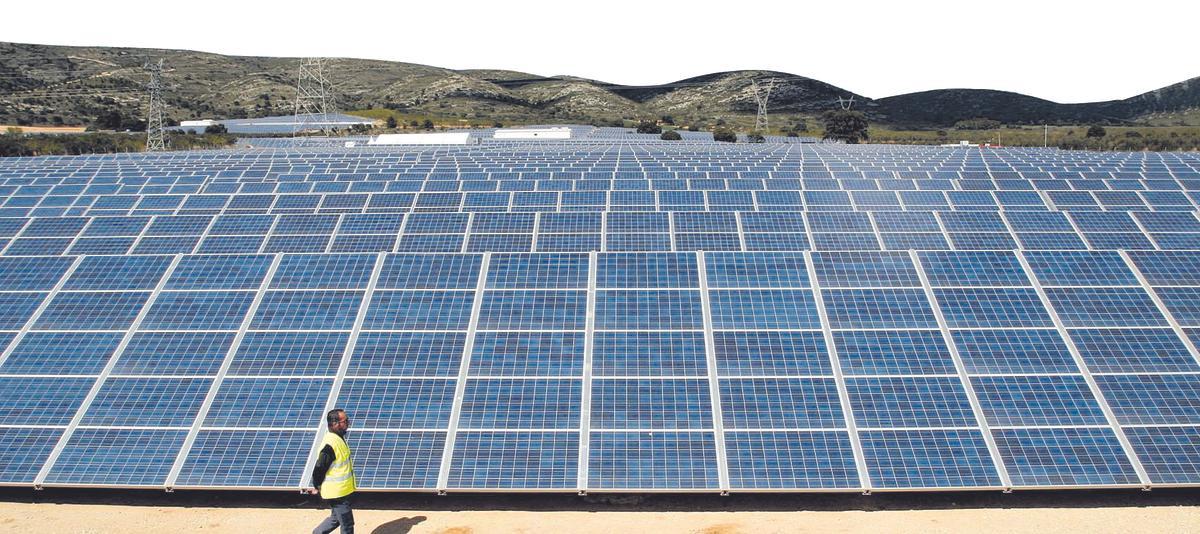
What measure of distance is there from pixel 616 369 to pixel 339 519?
492 centimetres

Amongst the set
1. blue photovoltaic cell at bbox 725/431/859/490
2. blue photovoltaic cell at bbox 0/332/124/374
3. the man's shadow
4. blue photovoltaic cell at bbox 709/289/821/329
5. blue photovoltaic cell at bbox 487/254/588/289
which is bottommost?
the man's shadow

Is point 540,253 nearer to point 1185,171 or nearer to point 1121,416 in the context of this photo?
point 1121,416

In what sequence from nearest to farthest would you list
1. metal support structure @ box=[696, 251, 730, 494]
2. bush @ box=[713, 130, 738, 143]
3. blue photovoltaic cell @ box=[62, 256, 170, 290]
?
metal support structure @ box=[696, 251, 730, 494], blue photovoltaic cell @ box=[62, 256, 170, 290], bush @ box=[713, 130, 738, 143]

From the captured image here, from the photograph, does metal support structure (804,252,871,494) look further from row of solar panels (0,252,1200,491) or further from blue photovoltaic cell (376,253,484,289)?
blue photovoltaic cell (376,253,484,289)

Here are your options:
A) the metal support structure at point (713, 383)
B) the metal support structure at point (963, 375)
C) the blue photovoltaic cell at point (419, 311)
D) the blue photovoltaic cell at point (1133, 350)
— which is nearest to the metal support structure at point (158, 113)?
the blue photovoltaic cell at point (419, 311)

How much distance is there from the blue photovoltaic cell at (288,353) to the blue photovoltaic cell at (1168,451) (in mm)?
13066

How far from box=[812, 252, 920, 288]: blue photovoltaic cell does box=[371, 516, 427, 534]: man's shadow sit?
852 cm

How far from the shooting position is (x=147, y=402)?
1273 cm

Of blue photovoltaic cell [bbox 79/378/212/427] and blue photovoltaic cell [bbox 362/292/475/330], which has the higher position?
blue photovoltaic cell [bbox 362/292/475/330]

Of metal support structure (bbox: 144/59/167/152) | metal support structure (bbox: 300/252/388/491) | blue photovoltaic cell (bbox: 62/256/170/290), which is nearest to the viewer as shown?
metal support structure (bbox: 300/252/388/491)

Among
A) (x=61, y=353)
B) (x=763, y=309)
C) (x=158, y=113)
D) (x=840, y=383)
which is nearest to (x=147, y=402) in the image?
(x=61, y=353)

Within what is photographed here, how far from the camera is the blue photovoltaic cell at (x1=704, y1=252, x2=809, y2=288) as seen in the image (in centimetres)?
1463

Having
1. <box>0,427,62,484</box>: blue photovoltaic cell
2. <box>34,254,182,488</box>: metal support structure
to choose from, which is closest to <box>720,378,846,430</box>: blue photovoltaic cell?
<box>34,254,182,488</box>: metal support structure

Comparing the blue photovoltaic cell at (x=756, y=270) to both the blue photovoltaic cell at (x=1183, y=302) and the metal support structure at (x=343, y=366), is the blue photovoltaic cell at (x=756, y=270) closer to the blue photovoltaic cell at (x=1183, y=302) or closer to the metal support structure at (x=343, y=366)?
the metal support structure at (x=343, y=366)
